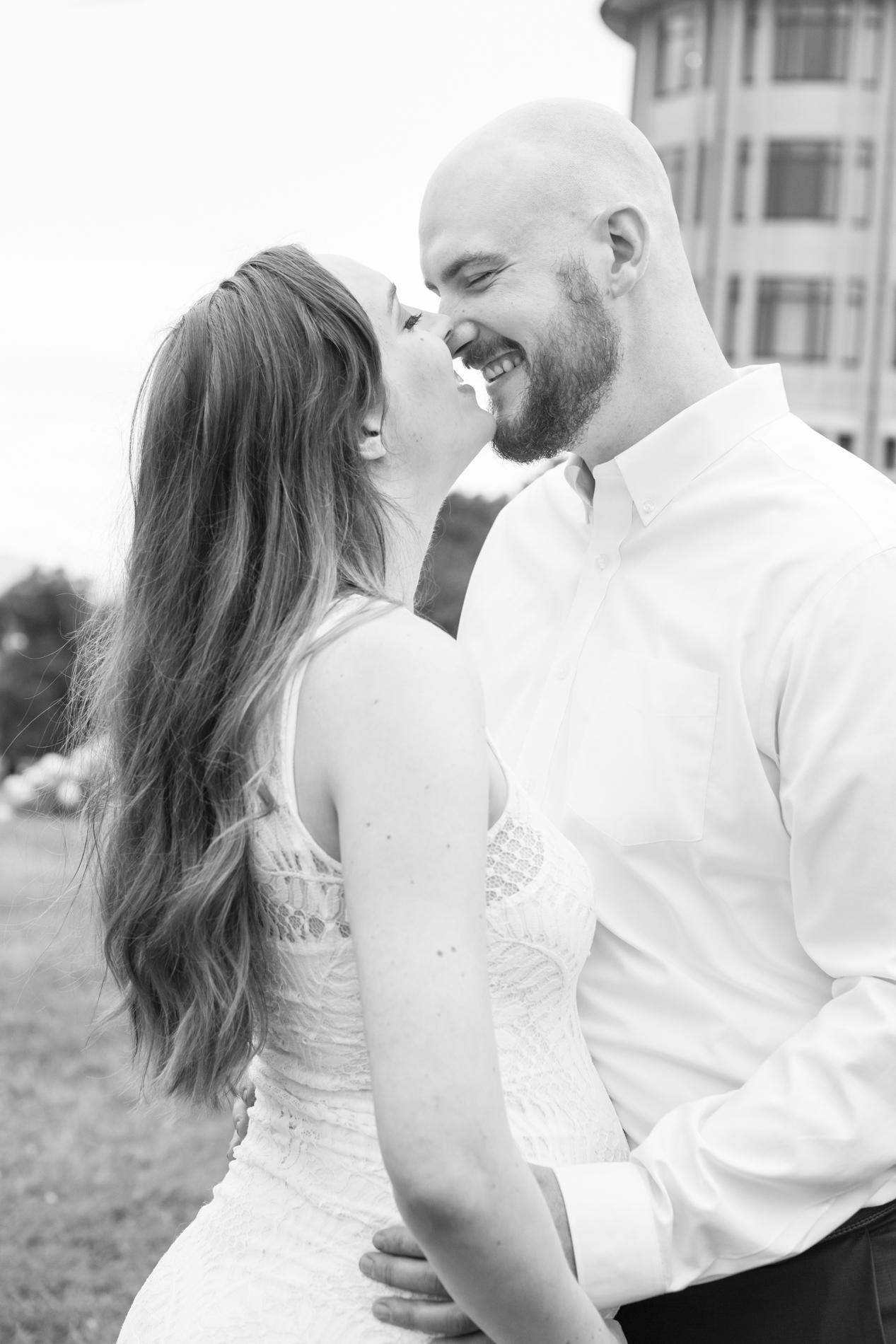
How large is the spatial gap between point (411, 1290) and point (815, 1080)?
66 cm

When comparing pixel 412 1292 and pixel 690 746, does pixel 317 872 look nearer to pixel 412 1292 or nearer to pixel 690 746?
pixel 412 1292

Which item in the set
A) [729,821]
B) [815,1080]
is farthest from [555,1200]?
[729,821]

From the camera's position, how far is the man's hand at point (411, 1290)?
168 centimetres

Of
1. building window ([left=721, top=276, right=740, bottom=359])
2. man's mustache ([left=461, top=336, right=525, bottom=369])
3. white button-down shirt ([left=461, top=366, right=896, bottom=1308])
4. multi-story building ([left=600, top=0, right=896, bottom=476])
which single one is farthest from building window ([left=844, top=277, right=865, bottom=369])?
white button-down shirt ([left=461, top=366, right=896, bottom=1308])

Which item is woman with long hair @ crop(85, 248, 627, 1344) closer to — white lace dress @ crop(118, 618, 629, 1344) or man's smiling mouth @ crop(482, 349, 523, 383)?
white lace dress @ crop(118, 618, 629, 1344)

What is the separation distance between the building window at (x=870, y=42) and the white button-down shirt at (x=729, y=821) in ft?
183

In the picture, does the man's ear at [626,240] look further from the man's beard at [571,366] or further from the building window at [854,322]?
the building window at [854,322]

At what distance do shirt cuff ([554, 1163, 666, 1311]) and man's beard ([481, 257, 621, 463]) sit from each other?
1.41m

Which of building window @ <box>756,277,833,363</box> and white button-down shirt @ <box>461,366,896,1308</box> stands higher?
white button-down shirt @ <box>461,366,896,1308</box>

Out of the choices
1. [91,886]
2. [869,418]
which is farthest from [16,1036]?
[869,418]

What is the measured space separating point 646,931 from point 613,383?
1072 millimetres

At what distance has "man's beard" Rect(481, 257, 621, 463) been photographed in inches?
106

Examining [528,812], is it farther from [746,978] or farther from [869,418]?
[869,418]

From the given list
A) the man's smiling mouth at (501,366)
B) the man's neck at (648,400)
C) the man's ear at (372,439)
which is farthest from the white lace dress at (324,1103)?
the man's smiling mouth at (501,366)
